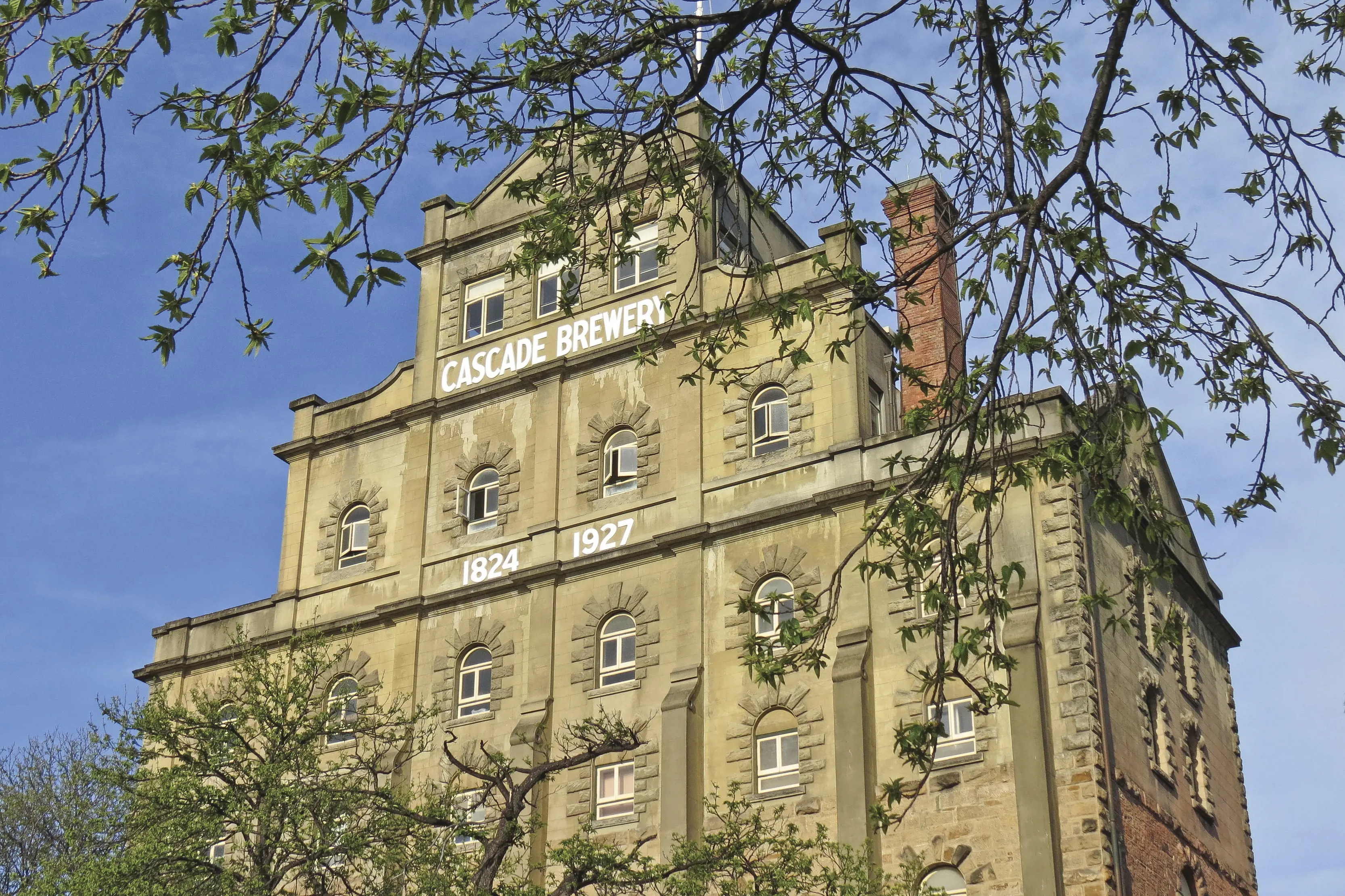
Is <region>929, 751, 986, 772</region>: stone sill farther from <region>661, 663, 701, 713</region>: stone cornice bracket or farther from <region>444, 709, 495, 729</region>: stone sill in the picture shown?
<region>444, 709, 495, 729</region>: stone sill

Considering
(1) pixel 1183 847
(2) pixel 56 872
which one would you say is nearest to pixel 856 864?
(1) pixel 1183 847

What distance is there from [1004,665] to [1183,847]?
19.0 meters

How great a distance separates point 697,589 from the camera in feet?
101

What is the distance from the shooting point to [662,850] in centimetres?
2881

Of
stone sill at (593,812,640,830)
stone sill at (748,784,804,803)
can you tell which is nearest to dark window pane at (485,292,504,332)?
stone sill at (593,812,640,830)

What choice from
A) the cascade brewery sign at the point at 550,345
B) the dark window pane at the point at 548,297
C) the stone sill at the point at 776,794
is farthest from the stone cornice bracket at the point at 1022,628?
the dark window pane at the point at 548,297

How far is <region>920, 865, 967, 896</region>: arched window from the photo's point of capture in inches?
1039

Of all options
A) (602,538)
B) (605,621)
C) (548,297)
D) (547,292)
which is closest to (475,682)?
(605,621)

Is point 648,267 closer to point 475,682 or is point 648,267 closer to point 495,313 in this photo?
point 495,313

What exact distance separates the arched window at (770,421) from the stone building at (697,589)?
0.06 m

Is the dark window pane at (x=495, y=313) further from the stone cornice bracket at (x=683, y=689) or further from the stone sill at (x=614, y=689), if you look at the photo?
the stone cornice bracket at (x=683, y=689)

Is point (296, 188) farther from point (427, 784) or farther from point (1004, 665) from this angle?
point (427, 784)

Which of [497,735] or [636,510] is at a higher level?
[636,510]

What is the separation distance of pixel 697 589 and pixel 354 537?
9009mm
